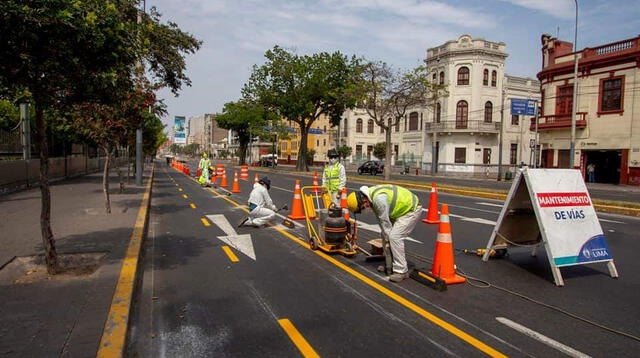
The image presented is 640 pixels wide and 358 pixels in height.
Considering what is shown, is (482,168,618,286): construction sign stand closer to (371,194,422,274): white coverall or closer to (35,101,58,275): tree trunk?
(371,194,422,274): white coverall

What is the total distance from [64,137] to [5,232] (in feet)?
52.3

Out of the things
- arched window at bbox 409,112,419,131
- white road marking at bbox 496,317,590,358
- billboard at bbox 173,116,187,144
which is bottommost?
white road marking at bbox 496,317,590,358

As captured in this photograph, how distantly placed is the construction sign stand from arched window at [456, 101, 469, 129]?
4279 cm

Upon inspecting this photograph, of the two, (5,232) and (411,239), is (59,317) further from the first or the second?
(411,239)

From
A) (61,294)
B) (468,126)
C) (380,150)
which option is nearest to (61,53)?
(61,294)

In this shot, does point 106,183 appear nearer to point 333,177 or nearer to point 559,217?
point 333,177

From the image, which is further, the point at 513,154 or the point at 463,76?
the point at 513,154

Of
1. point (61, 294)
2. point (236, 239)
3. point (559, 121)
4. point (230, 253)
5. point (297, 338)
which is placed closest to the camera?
point (297, 338)

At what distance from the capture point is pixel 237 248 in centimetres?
819

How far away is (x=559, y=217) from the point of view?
628cm

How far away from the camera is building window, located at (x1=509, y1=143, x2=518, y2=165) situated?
168 feet

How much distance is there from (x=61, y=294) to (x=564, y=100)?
39.0m

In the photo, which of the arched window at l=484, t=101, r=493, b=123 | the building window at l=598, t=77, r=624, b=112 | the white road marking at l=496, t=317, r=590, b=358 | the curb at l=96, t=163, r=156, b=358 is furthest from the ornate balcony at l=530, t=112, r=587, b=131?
the curb at l=96, t=163, r=156, b=358

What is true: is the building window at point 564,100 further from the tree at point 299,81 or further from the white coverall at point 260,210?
the white coverall at point 260,210
